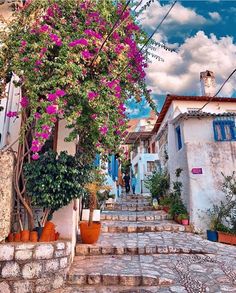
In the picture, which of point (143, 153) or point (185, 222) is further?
point (143, 153)

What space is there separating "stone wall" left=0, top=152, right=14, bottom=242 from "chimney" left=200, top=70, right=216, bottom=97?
14.8 m

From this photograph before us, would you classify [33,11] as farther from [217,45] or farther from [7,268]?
[7,268]

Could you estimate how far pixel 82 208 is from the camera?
26.4 ft

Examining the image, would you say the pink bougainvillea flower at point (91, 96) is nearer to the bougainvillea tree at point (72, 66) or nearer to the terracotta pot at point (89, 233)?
the bougainvillea tree at point (72, 66)

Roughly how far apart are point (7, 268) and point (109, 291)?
5.66 feet

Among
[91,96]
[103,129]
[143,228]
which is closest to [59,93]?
[91,96]

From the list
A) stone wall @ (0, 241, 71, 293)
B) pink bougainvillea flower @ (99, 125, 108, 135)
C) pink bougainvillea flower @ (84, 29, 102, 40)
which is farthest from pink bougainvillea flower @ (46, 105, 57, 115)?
stone wall @ (0, 241, 71, 293)

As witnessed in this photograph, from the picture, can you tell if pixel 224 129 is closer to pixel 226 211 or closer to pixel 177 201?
pixel 226 211

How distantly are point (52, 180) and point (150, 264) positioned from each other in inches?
110

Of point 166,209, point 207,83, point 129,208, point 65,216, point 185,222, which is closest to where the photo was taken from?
point 65,216

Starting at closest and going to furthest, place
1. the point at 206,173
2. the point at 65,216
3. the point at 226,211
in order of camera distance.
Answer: the point at 65,216 → the point at 226,211 → the point at 206,173

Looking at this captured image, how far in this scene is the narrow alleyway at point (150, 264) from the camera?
4277mm

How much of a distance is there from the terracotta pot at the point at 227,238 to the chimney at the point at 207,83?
11070 mm

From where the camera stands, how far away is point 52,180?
4.48 metres
